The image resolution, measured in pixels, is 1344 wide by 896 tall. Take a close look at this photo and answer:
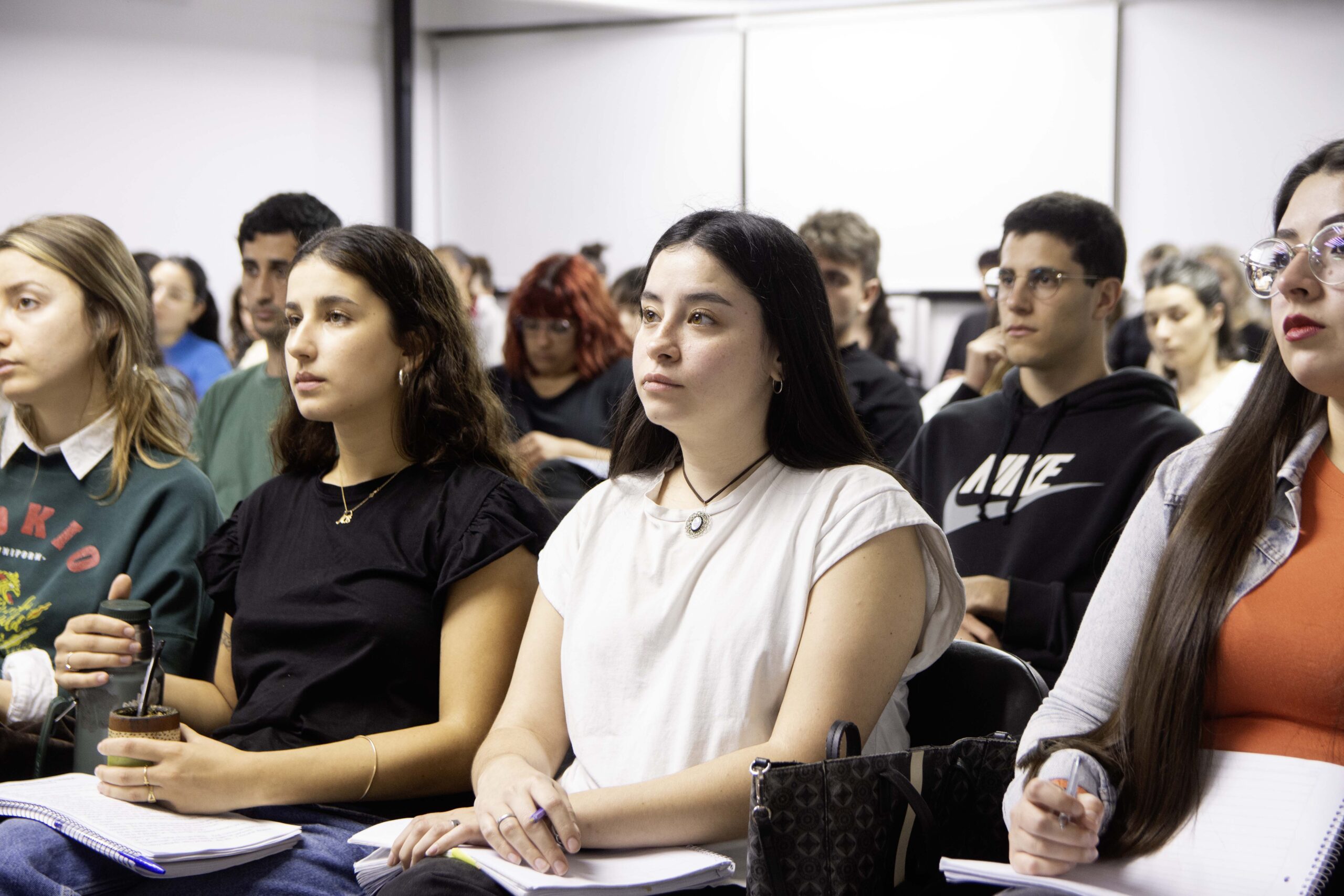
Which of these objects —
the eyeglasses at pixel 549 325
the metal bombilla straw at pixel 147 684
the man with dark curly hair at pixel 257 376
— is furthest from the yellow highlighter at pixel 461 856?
the eyeglasses at pixel 549 325

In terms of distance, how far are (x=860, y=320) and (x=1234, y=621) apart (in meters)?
2.85

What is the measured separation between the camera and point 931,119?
698 cm

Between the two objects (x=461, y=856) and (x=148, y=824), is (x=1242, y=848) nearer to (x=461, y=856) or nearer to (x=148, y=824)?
(x=461, y=856)

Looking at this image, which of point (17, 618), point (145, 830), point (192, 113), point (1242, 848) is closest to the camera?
point (1242, 848)

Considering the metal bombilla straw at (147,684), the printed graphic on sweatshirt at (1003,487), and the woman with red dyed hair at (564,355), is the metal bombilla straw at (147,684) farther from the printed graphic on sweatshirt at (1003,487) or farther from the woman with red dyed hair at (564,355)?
the woman with red dyed hair at (564,355)

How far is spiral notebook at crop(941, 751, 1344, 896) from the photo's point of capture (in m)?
1.22

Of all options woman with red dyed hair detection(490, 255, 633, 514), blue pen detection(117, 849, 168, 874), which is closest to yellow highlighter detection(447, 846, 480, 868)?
blue pen detection(117, 849, 168, 874)

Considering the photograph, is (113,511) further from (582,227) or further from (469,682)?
(582,227)

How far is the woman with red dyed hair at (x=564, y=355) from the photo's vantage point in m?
4.00

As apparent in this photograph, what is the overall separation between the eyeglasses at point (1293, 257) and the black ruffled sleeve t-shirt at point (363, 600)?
3.29 ft

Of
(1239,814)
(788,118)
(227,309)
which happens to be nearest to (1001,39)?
(788,118)

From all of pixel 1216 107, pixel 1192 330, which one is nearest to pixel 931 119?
pixel 1216 107

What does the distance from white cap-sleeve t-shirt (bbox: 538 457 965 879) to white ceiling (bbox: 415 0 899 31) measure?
6.10 m

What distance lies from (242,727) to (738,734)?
75 centimetres
